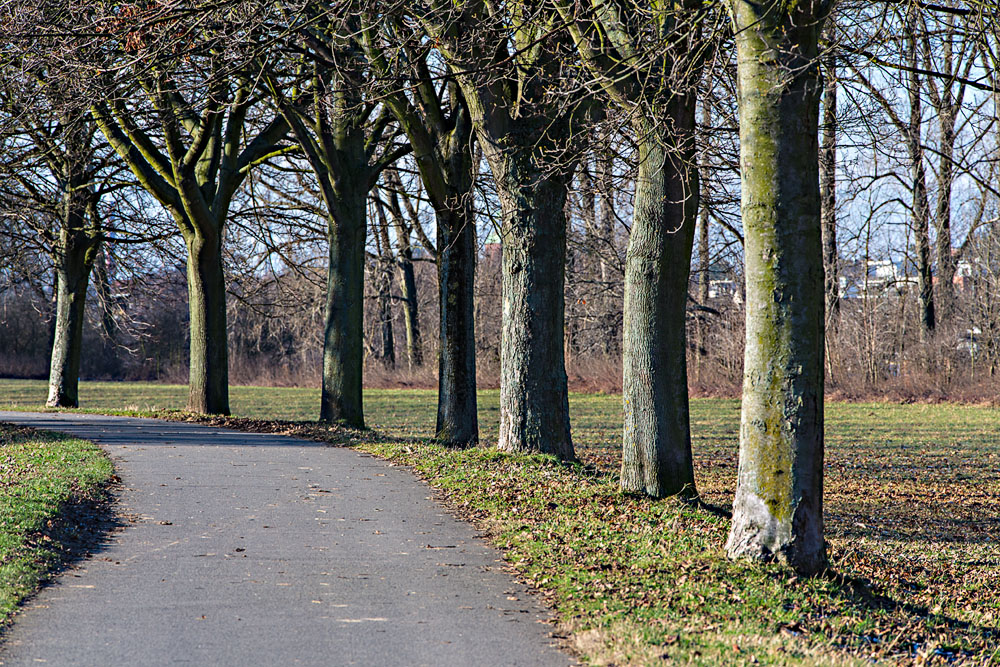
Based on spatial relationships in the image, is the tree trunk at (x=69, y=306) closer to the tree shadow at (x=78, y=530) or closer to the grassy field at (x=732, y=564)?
the grassy field at (x=732, y=564)

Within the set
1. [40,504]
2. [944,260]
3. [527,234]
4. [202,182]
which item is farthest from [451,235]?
[944,260]

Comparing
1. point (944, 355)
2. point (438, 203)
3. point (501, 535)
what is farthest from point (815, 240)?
point (944, 355)

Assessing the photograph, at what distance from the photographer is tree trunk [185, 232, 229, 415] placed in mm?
19172

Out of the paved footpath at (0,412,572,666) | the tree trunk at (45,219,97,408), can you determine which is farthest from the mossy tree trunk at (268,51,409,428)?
the tree trunk at (45,219,97,408)

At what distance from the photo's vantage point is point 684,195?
9547 mm

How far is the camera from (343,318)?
56.4ft

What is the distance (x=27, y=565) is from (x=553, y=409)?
6587 mm

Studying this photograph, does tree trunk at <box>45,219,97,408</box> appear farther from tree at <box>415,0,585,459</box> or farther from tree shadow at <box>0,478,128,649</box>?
tree shadow at <box>0,478,128,649</box>

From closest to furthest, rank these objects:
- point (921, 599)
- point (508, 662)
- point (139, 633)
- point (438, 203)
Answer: point (508, 662)
point (139, 633)
point (921, 599)
point (438, 203)

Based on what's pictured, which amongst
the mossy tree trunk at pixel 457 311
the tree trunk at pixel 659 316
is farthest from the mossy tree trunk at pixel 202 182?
the tree trunk at pixel 659 316

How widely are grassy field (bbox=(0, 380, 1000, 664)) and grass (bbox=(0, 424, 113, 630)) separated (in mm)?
3212

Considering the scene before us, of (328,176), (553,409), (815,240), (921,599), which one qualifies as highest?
(328,176)

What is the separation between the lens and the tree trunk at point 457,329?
13.7 meters

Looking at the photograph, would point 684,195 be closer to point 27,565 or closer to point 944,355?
point 27,565
